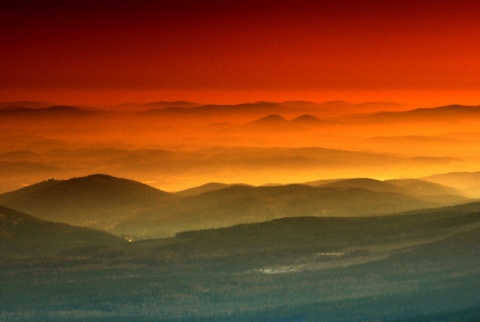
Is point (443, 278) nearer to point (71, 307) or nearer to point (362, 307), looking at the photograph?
point (362, 307)

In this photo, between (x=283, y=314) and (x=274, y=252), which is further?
(x=274, y=252)

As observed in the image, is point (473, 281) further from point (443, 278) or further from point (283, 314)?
point (283, 314)

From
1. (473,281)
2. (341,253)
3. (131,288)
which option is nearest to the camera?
(473,281)

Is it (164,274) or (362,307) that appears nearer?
(362,307)

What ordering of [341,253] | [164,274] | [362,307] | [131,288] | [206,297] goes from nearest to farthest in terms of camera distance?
1. [362,307]
2. [206,297]
3. [131,288]
4. [164,274]
5. [341,253]

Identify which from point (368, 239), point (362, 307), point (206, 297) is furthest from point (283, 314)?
point (368, 239)

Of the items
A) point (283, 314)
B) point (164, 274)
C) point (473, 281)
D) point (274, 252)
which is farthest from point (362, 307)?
point (274, 252)

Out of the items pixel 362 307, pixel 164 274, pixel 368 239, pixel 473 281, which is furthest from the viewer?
pixel 368 239
